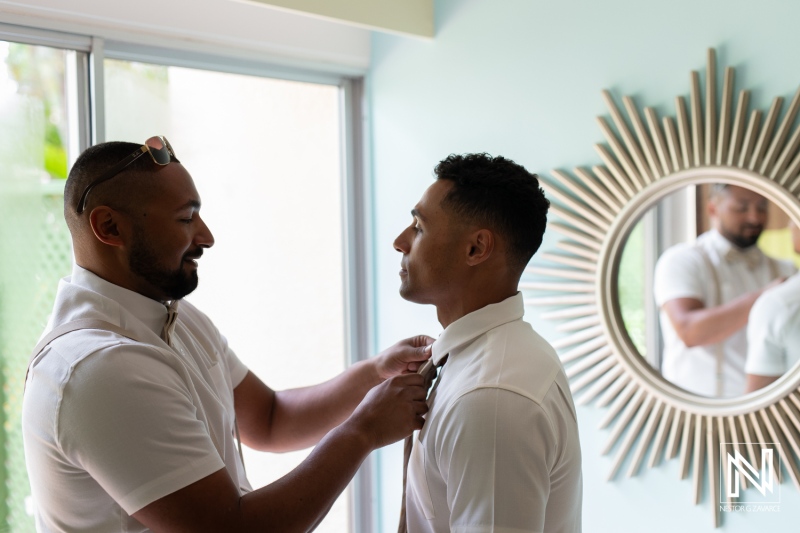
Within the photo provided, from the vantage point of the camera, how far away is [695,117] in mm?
2066

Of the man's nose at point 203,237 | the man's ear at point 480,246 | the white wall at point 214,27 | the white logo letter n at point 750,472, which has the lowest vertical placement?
the white logo letter n at point 750,472

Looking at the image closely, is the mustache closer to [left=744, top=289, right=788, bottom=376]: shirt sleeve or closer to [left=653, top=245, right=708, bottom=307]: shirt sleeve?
[left=653, top=245, right=708, bottom=307]: shirt sleeve

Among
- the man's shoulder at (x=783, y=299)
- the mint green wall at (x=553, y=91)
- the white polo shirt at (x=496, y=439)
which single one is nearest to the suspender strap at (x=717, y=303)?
the man's shoulder at (x=783, y=299)

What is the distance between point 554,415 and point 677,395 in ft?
2.98

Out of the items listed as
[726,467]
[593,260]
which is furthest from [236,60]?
[726,467]

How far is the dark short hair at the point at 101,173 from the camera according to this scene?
5.08ft

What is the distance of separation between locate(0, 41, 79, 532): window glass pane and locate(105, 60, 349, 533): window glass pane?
0.19 metres

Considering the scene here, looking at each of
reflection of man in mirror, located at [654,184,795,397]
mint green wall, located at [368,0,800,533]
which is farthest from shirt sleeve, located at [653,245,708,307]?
mint green wall, located at [368,0,800,533]

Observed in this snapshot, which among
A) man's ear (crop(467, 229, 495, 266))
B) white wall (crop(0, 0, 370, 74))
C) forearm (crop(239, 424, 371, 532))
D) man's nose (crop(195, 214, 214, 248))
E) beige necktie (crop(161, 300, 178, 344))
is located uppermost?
white wall (crop(0, 0, 370, 74))

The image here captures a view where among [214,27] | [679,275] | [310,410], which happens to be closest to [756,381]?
[679,275]

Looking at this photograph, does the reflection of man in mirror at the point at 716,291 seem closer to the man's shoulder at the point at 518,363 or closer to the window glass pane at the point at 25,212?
the man's shoulder at the point at 518,363

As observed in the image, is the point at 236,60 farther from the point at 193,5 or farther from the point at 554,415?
the point at 554,415

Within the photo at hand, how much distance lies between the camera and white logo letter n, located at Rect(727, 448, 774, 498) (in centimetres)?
198

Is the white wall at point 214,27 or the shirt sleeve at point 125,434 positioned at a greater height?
the white wall at point 214,27
